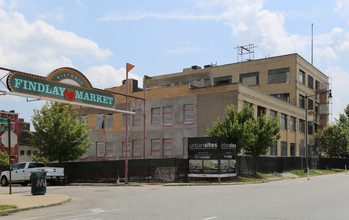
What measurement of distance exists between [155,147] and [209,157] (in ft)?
55.7

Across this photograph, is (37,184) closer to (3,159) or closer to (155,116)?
(155,116)

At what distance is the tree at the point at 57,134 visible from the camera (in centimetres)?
3609

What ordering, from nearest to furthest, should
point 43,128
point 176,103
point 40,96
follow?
point 40,96, point 43,128, point 176,103

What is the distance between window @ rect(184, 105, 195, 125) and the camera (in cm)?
4353

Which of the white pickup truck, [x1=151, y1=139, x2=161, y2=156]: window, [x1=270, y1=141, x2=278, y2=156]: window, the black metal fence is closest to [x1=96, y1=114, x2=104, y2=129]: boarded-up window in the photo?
[x1=151, y1=139, x2=161, y2=156]: window

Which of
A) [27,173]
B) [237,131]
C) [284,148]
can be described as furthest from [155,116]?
[27,173]

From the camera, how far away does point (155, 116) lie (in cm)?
4684

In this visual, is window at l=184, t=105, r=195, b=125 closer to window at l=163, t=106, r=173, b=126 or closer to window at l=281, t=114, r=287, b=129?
window at l=163, t=106, r=173, b=126

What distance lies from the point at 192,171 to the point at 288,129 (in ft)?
86.6

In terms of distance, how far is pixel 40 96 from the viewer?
24.3 m

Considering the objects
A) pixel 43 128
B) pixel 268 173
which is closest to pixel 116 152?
pixel 43 128

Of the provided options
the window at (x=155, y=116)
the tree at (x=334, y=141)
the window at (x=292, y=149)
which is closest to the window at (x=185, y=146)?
the window at (x=155, y=116)

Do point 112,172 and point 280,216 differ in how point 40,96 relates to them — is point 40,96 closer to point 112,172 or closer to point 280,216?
point 112,172

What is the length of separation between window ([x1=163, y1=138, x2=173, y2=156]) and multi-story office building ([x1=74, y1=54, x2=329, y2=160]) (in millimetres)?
114
